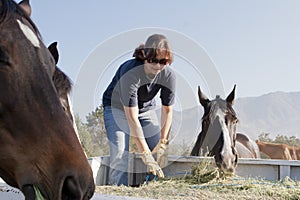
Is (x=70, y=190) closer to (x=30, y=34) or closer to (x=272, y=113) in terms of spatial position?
(x=30, y=34)

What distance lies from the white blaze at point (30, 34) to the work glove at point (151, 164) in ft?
6.50

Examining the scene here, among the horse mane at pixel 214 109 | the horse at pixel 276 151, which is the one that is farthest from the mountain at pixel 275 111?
the horse mane at pixel 214 109

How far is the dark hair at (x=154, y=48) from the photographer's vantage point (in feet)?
11.4

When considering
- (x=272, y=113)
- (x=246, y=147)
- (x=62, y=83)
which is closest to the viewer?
(x=62, y=83)

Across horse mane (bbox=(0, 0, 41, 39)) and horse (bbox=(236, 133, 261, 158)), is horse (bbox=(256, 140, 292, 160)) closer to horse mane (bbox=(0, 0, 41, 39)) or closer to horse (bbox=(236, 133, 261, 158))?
horse (bbox=(236, 133, 261, 158))

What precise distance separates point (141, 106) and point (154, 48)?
2.24 ft

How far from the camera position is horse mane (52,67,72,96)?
3.04 metres

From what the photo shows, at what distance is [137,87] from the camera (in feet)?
11.7

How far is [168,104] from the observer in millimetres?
3818

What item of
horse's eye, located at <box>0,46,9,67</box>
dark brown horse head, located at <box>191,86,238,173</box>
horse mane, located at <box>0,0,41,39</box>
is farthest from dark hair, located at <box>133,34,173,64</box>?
horse's eye, located at <box>0,46,9,67</box>

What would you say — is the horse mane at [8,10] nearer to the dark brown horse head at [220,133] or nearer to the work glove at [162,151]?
the work glove at [162,151]

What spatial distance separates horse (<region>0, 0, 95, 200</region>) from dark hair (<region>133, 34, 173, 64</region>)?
1985mm

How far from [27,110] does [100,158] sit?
2.49 metres

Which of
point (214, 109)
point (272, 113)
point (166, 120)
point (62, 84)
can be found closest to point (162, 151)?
point (166, 120)
